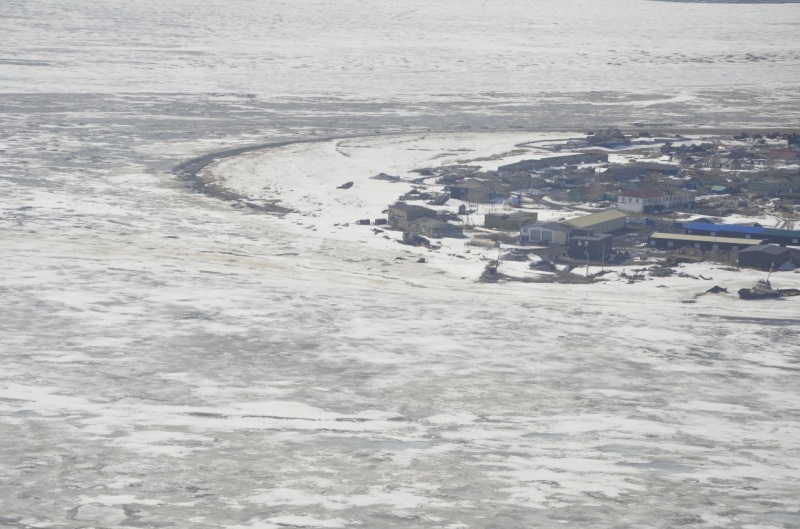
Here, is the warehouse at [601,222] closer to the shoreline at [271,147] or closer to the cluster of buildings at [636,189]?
the cluster of buildings at [636,189]

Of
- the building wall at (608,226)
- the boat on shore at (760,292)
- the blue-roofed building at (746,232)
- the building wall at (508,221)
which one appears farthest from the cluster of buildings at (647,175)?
the boat on shore at (760,292)

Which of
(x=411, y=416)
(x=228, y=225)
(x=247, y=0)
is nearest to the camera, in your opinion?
(x=411, y=416)

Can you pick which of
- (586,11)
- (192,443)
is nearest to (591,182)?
(192,443)

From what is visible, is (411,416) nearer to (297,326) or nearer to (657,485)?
(657,485)

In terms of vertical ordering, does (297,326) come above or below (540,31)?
below

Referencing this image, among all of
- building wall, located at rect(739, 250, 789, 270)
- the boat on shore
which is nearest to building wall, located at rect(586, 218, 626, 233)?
building wall, located at rect(739, 250, 789, 270)

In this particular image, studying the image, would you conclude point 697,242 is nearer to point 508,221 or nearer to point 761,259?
point 761,259
